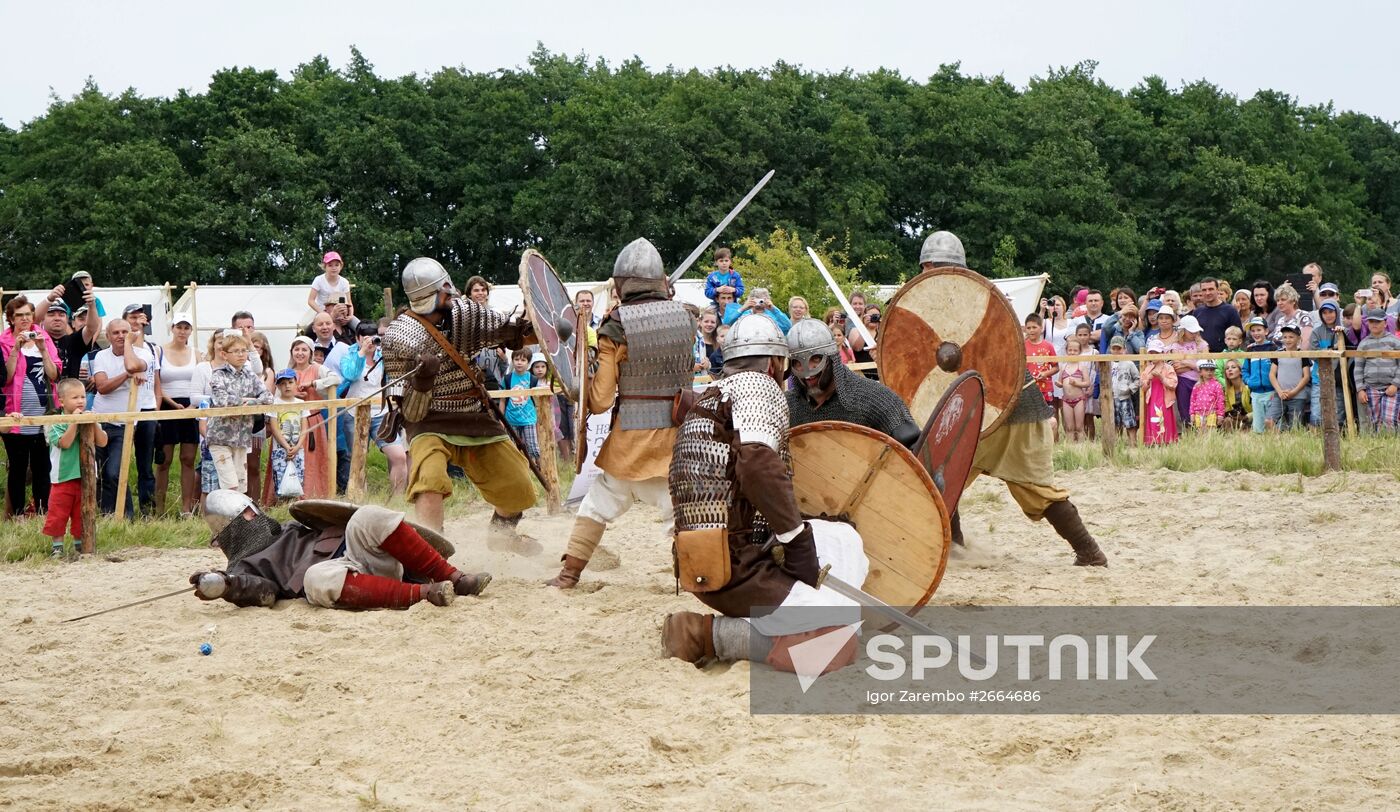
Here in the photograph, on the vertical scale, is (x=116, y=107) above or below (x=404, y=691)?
above

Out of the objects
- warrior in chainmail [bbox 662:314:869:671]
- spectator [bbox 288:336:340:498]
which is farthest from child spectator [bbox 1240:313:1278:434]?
warrior in chainmail [bbox 662:314:869:671]

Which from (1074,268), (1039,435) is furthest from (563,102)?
(1039,435)

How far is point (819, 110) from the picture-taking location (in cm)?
3262

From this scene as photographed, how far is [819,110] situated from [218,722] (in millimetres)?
29573

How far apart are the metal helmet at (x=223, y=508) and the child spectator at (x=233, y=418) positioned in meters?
2.51

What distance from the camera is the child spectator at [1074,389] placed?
35.5 feet

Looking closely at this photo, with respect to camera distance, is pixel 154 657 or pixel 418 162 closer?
pixel 154 657

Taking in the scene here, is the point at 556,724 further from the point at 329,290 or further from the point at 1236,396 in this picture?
the point at 1236,396

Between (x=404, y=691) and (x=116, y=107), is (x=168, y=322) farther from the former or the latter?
(x=116, y=107)

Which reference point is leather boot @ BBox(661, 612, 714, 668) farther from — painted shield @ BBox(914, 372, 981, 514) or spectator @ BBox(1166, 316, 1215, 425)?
spectator @ BBox(1166, 316, 1215, 425)

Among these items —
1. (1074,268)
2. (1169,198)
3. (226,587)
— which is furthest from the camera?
(1169,198)

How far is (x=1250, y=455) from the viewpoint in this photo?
899 centimetres

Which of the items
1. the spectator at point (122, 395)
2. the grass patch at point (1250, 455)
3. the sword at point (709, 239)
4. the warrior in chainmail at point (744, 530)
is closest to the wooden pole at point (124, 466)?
the spectator at point (122, 395)

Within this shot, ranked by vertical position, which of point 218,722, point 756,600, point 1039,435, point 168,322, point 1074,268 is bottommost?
point 218,722
